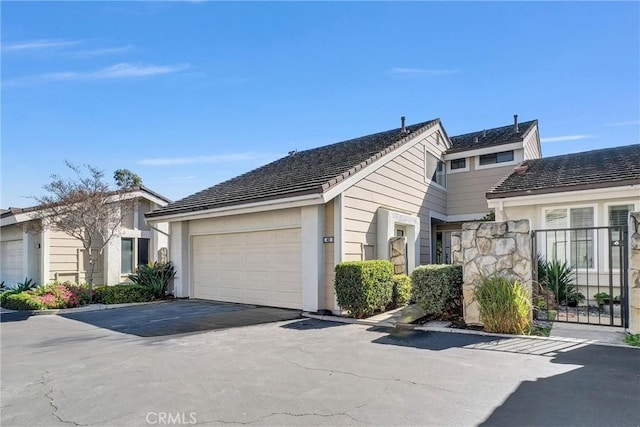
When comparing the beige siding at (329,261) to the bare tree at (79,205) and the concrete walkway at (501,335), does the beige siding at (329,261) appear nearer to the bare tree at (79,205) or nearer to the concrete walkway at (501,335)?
the concrete walkway at (501,335)

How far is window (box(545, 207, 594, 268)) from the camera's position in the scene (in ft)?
35.1

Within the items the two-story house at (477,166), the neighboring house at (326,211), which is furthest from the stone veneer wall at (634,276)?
the two-story house at (477,166)

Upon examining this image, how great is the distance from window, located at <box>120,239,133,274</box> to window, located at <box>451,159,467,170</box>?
1474cm

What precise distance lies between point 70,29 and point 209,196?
6507 millimetres

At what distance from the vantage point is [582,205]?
10773mm

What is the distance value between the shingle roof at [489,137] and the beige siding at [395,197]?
3.38 feet

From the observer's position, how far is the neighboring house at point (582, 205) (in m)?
10.1

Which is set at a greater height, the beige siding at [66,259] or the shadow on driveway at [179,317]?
the beige siding at [66,259]

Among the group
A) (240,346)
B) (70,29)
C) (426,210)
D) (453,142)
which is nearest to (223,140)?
(70,29)

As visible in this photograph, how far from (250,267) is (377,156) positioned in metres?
5.19

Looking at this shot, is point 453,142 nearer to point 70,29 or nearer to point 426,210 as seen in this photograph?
point 426,210

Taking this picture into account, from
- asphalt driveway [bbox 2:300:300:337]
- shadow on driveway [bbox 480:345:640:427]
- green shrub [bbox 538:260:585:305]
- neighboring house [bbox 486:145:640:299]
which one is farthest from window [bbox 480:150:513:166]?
shadow on driveway [bbox 480:345:640:427]

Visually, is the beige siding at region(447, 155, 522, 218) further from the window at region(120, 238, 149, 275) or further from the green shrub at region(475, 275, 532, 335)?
the window at region(120, 238, 149, 275)

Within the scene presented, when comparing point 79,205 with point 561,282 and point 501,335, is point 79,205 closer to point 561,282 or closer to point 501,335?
point 501,335
